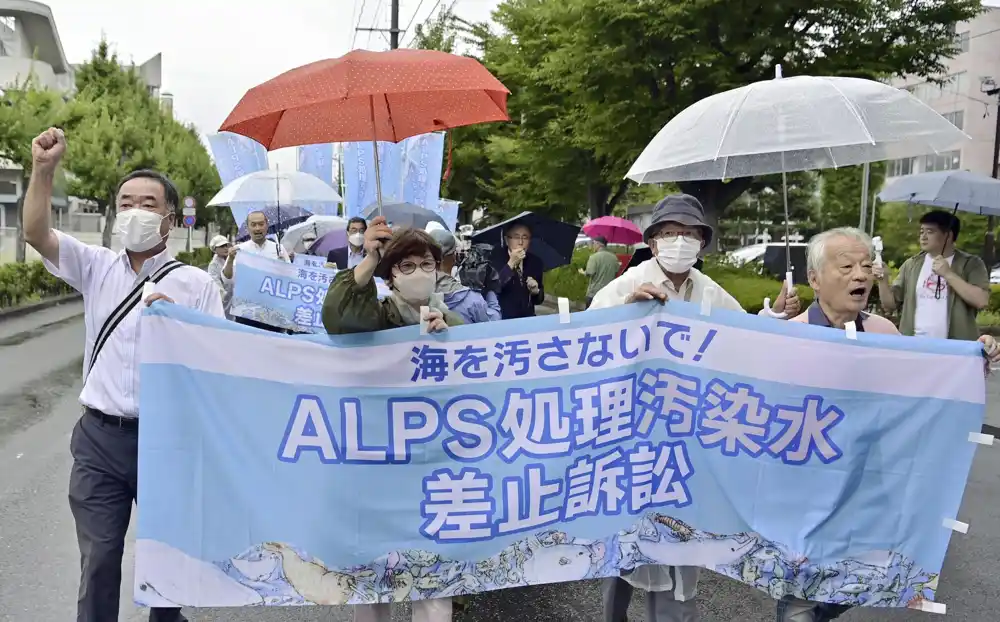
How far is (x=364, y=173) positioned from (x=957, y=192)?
36.4ft

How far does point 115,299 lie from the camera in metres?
2.96

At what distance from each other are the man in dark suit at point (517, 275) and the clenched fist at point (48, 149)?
4.00m

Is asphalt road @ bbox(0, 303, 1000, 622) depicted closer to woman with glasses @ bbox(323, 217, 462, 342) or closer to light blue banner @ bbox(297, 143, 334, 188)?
woman with glasses @ bbox(323, 217, 462, 342)

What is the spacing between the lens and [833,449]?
9.78 ft

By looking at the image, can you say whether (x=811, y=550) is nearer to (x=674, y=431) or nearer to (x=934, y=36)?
(x=674, y=431)

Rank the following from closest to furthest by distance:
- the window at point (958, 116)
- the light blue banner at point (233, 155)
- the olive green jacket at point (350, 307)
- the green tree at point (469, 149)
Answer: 1. the olive green jacket at point (350, 307)
2. the light blue banner at point (233, 155)
3. the green tree at point (469, 149)
4. the window at point (958, 116)

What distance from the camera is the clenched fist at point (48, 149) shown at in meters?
2.69

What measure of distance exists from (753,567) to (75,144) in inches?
1136

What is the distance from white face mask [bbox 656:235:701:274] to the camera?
3.28 meters

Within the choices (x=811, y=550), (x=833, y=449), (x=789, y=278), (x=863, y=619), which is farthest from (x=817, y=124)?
(x=863, y=619)

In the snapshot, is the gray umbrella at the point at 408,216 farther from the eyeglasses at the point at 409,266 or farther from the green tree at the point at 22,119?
the green tree at the point at 22,119

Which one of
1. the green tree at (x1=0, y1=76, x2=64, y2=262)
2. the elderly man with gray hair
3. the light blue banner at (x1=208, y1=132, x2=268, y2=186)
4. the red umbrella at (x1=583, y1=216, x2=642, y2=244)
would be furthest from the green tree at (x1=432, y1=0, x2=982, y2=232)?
the green tree at (x1=0, y1=76, x2=64, y2=262)

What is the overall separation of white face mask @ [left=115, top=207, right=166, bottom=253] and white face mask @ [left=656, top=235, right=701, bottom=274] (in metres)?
1.92

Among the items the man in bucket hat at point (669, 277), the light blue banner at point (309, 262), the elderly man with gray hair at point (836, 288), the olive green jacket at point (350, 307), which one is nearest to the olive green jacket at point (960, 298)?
the elderly man with gray hair at point (836, 288)
